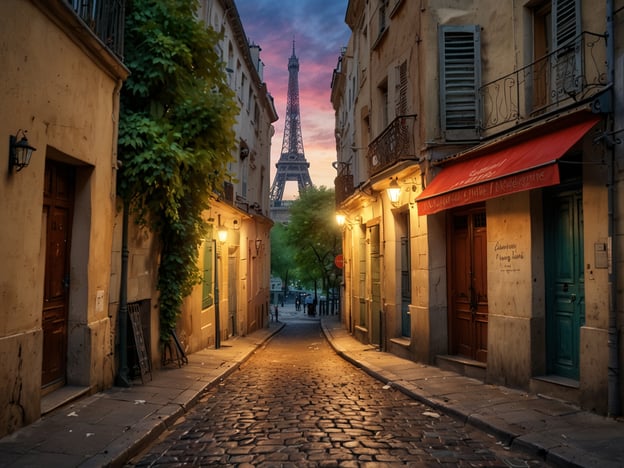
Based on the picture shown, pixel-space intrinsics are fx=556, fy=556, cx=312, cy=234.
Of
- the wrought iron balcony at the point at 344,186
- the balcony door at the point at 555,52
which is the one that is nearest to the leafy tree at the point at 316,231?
the wrought iron balcony at the point at 344,186

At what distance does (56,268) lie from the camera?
7473 mm

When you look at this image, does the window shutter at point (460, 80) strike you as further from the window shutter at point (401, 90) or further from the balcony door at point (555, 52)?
the window shutter at point (401, 90)

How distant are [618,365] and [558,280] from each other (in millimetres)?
2026

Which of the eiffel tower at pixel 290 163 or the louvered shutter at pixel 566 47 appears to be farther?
the eiffel tower at pixel 290 163

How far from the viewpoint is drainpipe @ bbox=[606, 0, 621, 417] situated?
20.9ft

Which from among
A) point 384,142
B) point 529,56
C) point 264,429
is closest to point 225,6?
point 384,142

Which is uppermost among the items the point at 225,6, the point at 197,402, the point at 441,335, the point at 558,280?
the point at 225,6

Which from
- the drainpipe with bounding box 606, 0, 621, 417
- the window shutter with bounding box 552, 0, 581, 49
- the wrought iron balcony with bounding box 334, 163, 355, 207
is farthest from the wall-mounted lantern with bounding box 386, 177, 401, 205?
the wrought iron balcony with bounding box 334, 163, 355, 207

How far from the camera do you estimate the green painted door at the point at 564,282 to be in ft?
25.5

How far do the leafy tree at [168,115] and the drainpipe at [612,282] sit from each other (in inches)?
234

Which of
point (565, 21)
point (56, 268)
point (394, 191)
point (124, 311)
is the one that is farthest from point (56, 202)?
point (565, 21)

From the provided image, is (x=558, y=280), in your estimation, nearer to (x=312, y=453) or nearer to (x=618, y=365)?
(x=618, y=365)

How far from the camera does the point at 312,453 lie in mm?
5453

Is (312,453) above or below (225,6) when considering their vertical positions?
below
